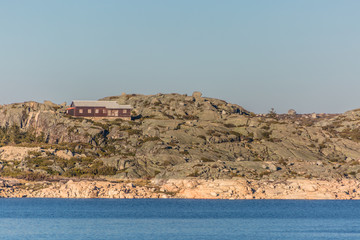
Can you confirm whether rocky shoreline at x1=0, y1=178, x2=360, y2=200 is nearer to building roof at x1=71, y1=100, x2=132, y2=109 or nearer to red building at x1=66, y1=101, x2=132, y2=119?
red building at x1=66, y1=101, x2=132, y2=119

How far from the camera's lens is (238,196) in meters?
92.1

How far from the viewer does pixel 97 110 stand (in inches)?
5605

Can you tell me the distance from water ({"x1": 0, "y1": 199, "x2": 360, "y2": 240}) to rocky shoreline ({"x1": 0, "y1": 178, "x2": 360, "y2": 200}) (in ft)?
4.19

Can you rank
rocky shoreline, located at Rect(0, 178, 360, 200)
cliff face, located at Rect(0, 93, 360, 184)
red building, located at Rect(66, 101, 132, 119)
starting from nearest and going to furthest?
rocky shoreline, located at Rect(0, 178, 360, 200), cliff face, located at Rect(0, 93, 360, 184), red building, located at Rect(66, 101, 132, 119)

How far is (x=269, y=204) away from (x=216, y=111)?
2522 inches

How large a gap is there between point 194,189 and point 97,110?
54.4 m

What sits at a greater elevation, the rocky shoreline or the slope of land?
the slope of land

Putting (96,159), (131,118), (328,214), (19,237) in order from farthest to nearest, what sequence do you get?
(131,118) → (96,159) → (328,214) → (19,237)

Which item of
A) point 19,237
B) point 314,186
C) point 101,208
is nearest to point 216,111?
point 314,186

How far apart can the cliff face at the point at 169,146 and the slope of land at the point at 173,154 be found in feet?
0.65

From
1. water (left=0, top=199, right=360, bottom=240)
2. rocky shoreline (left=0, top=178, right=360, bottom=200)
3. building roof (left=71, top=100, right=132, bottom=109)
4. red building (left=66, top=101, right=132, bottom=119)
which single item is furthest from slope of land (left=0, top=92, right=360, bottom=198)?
building roof (left=71, top=100, right=132, bottom=109)

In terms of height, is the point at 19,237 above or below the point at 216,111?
below

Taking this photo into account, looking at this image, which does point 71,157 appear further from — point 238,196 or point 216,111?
point 216,111

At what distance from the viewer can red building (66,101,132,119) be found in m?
140
